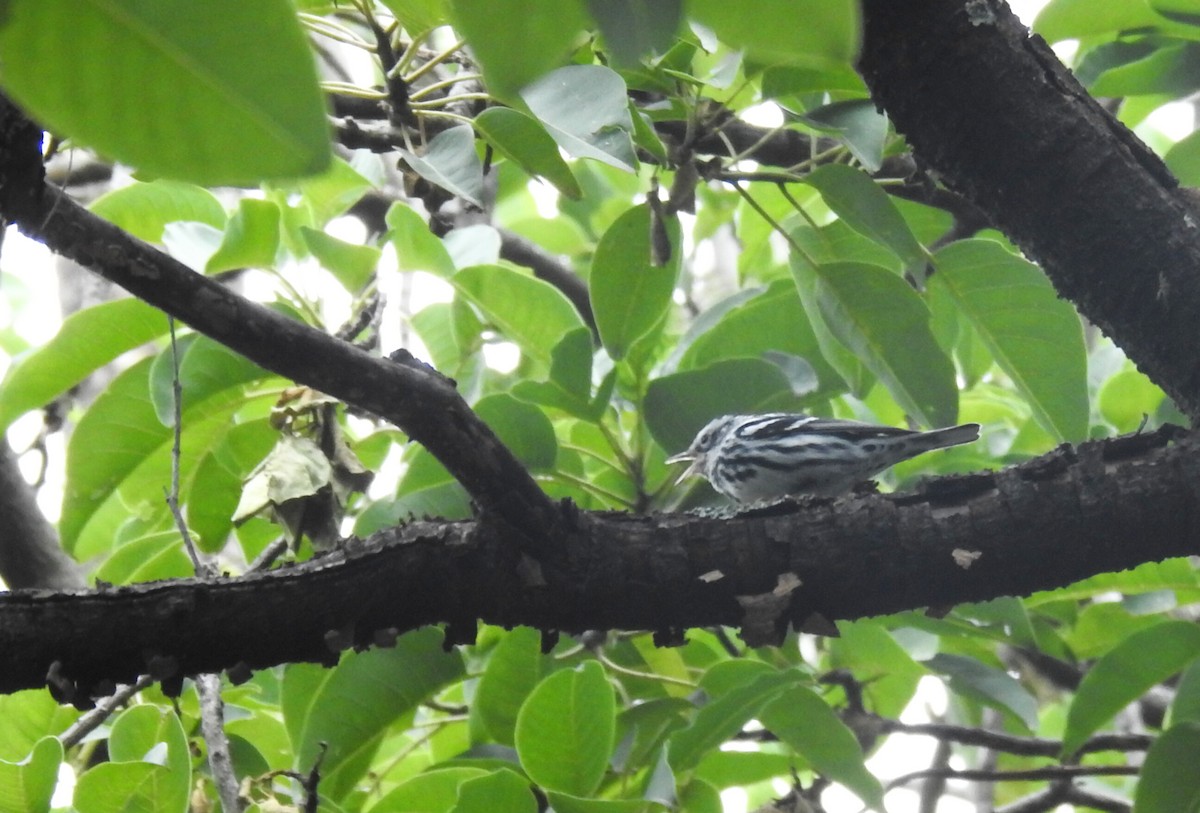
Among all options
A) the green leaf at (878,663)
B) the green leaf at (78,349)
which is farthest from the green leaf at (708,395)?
the green leaf at (78,349)

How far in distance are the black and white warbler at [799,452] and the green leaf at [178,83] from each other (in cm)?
228

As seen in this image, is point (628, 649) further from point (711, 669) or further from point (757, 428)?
point (757, 428)

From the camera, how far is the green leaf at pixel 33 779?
1891 mm

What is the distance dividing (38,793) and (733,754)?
1352 mm

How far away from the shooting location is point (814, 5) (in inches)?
18.6

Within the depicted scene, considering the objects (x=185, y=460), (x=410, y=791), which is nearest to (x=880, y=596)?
(x=410, y=791)

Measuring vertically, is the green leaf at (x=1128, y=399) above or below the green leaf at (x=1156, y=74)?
below

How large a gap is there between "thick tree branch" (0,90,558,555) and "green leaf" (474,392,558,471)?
582 mm

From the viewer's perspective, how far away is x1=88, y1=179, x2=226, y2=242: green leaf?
2621mm

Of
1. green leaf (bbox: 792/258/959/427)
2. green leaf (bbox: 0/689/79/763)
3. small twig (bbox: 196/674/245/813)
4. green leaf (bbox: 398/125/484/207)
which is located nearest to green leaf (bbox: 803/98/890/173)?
green leaf (bbox: 792/258/959/427)

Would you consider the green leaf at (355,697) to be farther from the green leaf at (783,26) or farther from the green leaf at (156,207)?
the green leaf at (783,26)

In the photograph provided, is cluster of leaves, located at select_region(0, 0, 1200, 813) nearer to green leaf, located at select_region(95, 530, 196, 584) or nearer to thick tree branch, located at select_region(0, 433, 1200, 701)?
green leaf, located at select_region(95, 530, 196, 584)

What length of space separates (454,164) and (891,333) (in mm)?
917

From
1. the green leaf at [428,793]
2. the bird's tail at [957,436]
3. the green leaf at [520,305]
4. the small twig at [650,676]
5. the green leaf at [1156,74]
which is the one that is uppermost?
the green leaf at [1156,74]
